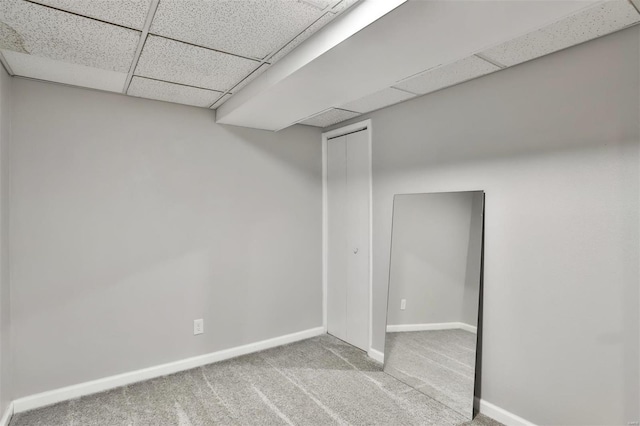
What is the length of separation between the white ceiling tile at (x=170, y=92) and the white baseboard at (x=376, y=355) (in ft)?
8.38

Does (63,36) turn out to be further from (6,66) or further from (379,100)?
(379,100)

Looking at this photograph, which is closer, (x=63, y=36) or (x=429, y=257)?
(x=63, y=36)

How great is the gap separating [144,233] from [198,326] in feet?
3.04

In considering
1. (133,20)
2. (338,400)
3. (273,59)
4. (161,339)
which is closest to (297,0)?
(273,59)

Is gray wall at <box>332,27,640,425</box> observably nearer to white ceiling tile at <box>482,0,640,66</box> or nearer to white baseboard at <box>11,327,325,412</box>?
white ceiling tile at <box>482,0,640,66</box>

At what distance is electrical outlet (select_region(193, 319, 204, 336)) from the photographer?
121 inches

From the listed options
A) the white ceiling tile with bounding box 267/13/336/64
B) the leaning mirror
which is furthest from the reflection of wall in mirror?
the white ceiling tile with bounding box 267/13/336/64

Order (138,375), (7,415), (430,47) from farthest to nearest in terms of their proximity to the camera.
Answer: (138,375) < (7,415) < (430,47)

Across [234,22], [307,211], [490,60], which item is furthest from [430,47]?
[307,211]

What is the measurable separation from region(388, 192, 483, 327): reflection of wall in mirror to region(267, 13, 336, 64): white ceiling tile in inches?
57.9

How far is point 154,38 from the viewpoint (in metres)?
1.87

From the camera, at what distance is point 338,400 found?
2520 mm

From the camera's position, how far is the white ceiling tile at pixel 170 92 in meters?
2.55

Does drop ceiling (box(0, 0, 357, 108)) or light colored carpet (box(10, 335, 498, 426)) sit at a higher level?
drop ceiling (box(0, 0, 357, 108))
